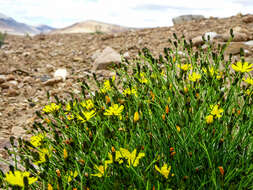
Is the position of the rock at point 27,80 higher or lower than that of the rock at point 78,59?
lower

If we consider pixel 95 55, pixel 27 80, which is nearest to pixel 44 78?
pixel 27 80

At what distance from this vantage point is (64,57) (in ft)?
17.3

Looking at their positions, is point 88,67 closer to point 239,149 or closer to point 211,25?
point 211,25

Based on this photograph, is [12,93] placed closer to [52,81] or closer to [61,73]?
[52,81]

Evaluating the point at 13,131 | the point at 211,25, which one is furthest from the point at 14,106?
the point at 211,25

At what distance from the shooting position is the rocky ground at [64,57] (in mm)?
3309

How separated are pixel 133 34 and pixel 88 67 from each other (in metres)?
1.88

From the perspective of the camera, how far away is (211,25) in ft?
17.6

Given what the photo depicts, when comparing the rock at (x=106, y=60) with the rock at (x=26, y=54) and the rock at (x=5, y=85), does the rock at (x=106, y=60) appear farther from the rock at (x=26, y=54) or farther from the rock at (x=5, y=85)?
the rock at (x=26, y=54)

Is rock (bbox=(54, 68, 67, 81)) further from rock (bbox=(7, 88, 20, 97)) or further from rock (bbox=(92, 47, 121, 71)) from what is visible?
rock (bbox=(7, 88, 20, 97))

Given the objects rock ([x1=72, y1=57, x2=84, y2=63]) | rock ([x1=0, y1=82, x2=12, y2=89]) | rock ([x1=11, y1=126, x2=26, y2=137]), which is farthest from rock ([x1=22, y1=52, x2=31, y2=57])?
rock ([x1=11, y1=126, x2=26, y2=137])

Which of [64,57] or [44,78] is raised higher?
[64,57]

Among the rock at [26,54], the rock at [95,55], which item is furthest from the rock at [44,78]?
the rock at [26,54]

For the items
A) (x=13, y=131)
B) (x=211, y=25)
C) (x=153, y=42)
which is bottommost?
(x=13, y=131)
